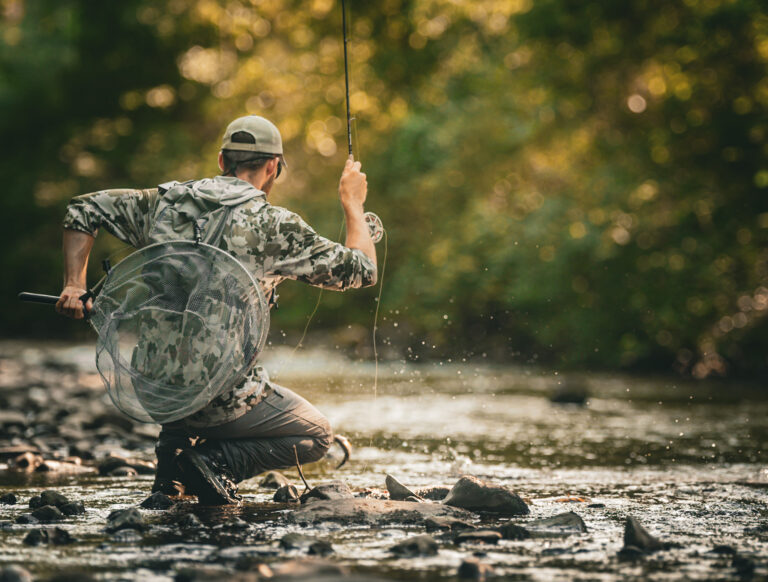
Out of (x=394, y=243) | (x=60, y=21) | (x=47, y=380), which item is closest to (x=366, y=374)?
(x=47, y=380)

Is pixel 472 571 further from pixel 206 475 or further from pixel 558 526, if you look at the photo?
pixel 206 475

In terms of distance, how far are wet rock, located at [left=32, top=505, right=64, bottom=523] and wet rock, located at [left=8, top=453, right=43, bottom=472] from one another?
84.9 inches

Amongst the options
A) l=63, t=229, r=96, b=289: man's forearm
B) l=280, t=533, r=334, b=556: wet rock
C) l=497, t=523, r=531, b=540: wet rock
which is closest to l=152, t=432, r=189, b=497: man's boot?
l=63, t=229, r=96, b=289: man's forearm

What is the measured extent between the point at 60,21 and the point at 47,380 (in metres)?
21.0

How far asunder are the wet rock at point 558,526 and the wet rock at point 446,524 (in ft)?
0.93

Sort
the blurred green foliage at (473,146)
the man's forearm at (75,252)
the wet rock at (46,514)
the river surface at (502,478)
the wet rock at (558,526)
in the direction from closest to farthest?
the river surface at (502,478), the wet rock at (558,526), the wet rock at (46,514), the man's forearm at (75,252), the blurred green foliage at (473,146)

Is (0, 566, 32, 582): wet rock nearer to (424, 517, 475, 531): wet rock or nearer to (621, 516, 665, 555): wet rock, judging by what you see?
(424, 517, 475, 531): wet rock

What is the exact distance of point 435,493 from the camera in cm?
571

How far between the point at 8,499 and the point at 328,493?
63.0 inches

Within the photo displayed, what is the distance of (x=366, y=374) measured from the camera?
1811cm

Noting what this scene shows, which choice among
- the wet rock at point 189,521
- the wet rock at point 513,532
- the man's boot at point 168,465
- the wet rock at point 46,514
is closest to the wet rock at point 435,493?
the wet rock at point 513,532

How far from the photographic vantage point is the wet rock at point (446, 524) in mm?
4637

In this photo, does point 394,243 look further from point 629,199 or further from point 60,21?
point 60,21

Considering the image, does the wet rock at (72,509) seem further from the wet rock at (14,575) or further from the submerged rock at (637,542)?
the submerged rock at (637,542)
